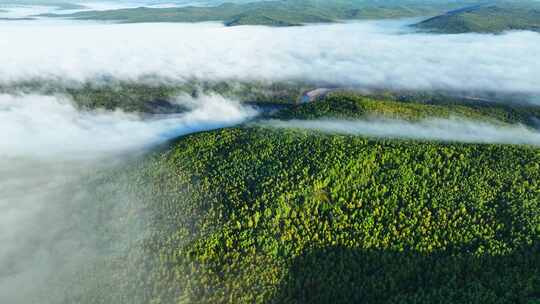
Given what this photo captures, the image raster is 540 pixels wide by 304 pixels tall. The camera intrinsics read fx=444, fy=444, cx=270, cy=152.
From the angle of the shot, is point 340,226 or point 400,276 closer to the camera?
point 400,276

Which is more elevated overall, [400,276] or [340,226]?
[340,226]

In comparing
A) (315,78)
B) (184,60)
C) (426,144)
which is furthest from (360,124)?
(184,60)

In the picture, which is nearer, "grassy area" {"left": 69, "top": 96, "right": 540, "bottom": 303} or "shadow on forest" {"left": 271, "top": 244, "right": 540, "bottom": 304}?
"shadow on forest" {"left": 271, "top": 244, "right": 540, "bottom": 304}

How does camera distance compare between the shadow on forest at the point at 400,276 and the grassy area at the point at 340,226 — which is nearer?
the shadow on forest at the point at 400,276
